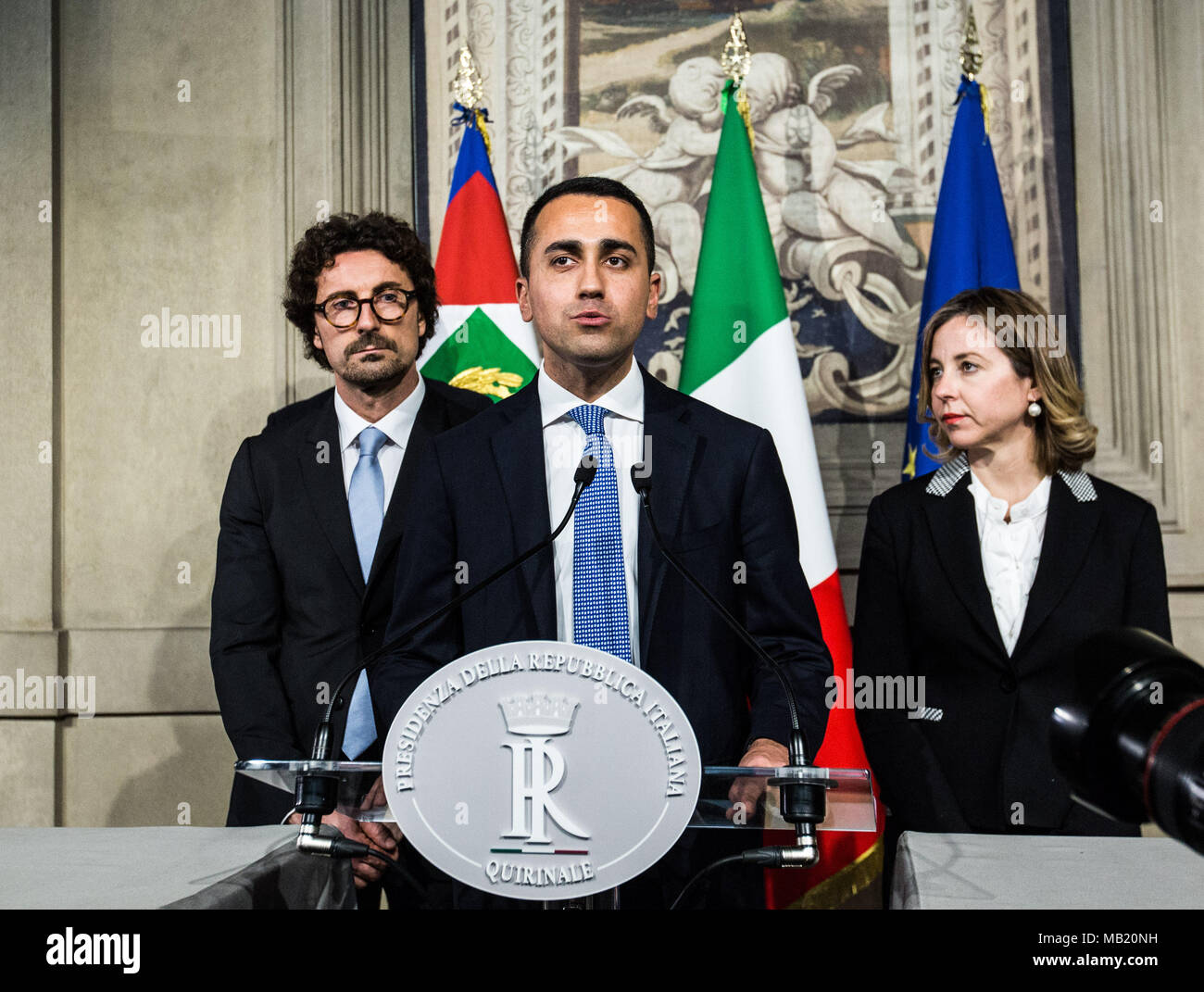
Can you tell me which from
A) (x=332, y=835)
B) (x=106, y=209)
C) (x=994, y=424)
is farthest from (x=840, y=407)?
(x=332, y=835)

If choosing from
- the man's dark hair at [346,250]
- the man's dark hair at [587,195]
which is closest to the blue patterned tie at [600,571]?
the man's dark hair at [587,195]

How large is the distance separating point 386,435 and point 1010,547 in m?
1.32

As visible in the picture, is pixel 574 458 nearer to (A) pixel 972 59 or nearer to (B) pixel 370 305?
(B) pixel 370 305

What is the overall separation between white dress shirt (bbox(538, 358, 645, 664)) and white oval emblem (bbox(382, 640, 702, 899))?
526mm

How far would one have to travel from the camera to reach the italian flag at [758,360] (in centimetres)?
314

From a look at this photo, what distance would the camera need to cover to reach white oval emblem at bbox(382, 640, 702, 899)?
1.26 m

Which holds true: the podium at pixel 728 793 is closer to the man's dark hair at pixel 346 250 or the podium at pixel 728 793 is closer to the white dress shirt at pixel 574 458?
the white dress shirt at pixel 574 458

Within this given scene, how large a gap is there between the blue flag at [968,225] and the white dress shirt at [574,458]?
149 cm

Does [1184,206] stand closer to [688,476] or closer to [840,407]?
[840,407]
